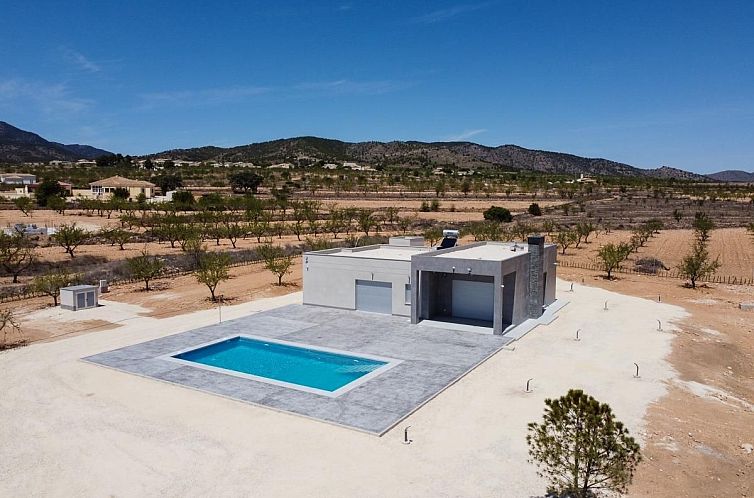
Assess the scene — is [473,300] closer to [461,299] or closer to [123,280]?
[461,299]

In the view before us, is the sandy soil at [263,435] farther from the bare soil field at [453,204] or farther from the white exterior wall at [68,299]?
the bare soil field at [453,204]

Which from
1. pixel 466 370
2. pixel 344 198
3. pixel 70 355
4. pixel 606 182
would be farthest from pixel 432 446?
pixel 606 182

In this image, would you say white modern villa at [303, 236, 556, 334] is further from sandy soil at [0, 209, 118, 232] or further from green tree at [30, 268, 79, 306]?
sandy soil at [0, 209, 118, 232]

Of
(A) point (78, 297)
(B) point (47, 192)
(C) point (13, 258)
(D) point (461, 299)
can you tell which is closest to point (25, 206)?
(B) point (47, 192)

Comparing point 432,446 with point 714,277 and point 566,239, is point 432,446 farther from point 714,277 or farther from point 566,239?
point 566,239

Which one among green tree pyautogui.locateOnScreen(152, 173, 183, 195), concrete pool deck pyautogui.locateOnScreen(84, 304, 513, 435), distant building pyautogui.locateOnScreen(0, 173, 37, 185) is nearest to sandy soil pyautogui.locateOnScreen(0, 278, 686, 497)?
concrete pool deck pyautogui.locateOnScreen(84, 304, 513, 435)

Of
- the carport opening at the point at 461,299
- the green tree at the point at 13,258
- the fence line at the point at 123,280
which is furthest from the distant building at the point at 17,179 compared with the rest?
the carport opening at the point at 461,299


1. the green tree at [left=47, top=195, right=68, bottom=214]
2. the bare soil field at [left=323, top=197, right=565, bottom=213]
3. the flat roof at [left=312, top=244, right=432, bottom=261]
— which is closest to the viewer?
the flat roof at [left=312, top=244, right=432, bottom=261]
